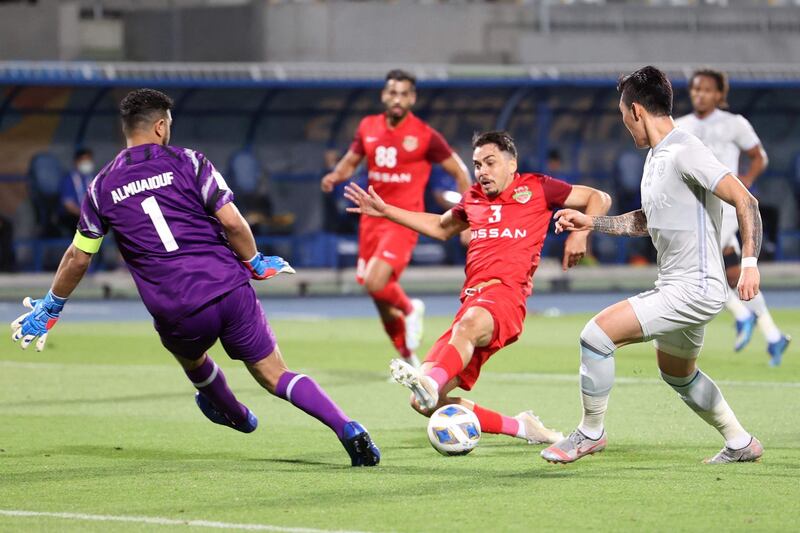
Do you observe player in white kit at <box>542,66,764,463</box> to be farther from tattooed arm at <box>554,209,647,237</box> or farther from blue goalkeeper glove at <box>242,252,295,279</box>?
blue goalkeeper glove at <box>242,252,295,279</box>

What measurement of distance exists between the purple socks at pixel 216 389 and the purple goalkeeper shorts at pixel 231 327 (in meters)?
0.45

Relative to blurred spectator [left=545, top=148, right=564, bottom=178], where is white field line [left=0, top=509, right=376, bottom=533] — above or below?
above

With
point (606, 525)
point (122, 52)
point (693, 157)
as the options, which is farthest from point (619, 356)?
point (122, 52)

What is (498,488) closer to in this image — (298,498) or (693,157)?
(298,498)

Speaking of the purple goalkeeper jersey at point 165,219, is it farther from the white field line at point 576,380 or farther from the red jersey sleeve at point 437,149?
the red jersey sleeve at point 437,149

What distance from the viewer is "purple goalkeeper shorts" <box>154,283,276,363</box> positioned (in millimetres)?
8172

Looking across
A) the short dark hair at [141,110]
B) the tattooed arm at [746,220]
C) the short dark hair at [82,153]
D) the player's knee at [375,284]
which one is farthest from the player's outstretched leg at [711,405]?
the short dark hair at [82,153]

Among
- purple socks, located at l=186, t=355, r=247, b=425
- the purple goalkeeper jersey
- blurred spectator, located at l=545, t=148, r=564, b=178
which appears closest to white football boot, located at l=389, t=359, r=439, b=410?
the purple goalkeeper jersey

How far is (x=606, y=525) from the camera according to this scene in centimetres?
670

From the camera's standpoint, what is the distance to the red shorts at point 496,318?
885 centimetres

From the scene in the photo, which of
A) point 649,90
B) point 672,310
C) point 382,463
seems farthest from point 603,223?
point 382,463

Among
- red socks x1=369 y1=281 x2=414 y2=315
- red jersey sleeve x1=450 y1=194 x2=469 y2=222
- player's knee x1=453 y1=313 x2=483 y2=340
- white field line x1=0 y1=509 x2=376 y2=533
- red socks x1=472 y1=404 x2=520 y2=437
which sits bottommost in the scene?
red socks x1=369 y1=281 x2=414 y2=315

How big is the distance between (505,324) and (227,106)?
17263 mm

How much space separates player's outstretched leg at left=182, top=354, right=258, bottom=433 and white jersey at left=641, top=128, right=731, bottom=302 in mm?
2483
